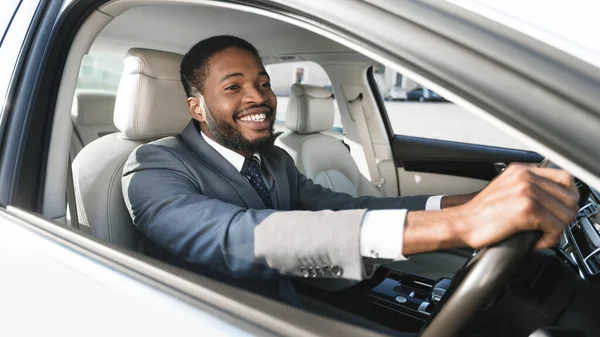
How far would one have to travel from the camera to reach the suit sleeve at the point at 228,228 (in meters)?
0.92

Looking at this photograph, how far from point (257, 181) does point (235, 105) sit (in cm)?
28

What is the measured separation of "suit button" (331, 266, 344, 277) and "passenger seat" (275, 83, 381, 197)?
209cm

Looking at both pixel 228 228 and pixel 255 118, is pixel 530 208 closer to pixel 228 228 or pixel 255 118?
pixel 228 228

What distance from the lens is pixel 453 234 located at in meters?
0.79

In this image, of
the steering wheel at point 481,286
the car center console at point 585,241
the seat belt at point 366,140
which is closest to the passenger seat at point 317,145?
the seat belt at point 366,140

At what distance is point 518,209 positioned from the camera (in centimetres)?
69

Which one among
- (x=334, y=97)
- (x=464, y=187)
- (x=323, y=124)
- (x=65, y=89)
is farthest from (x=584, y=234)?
(x=334, y=97)

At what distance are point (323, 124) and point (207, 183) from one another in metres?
1.86

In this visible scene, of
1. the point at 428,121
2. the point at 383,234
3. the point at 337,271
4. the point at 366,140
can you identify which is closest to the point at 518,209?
the point at 383,234

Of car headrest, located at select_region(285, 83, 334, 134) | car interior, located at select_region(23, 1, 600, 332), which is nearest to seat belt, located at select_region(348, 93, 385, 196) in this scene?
car interior, located at select_region(23, 1, 600, 332)

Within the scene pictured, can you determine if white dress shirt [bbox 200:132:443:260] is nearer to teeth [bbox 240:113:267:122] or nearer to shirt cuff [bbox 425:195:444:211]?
shirt cuff [bbox 425:195:444:211]

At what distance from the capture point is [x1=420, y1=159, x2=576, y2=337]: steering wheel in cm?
64

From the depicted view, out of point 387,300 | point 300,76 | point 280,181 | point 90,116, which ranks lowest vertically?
point 387,300

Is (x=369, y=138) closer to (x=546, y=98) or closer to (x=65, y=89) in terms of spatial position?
(x=65, y=89)
